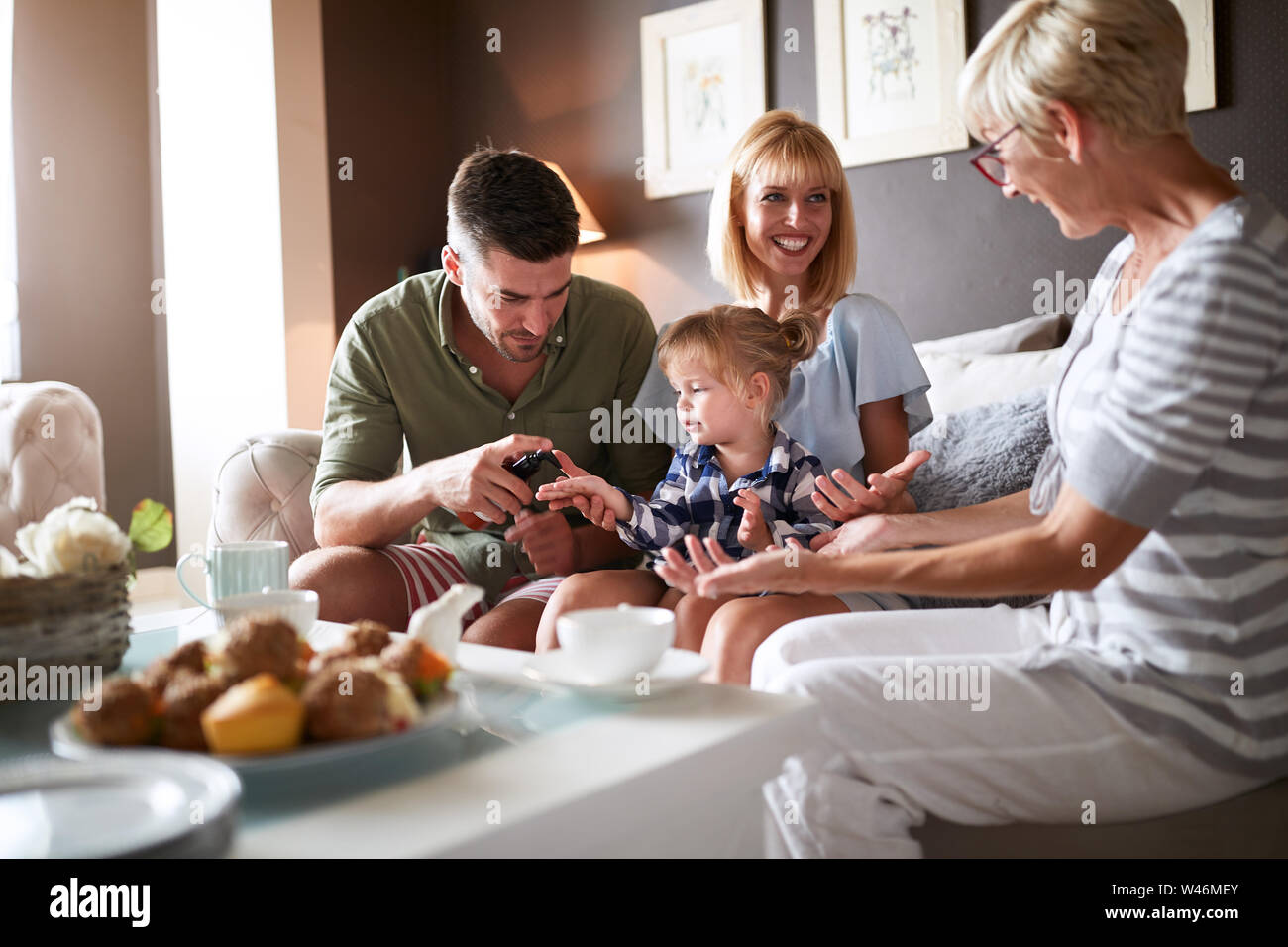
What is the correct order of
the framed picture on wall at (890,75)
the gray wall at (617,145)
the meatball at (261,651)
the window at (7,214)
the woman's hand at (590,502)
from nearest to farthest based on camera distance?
the meatball at (261,651)
the woman's hand at (590,502)
the gray wall at (617,145)
the framed picture on wall at (890,75)
the window at (7,214)

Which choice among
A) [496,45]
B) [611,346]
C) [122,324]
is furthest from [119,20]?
[611,346]

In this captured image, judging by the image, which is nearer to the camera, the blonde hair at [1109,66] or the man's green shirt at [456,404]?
the blonde hair at [1109,66]

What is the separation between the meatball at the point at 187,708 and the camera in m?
0.81

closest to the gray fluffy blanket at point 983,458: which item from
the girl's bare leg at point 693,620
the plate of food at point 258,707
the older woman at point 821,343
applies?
the older woman at point 821,343

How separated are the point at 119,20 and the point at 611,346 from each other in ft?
11.0

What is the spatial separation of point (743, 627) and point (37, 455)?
213cm

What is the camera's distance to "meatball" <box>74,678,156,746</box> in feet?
2.67

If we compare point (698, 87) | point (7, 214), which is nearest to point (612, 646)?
point (698, 87)

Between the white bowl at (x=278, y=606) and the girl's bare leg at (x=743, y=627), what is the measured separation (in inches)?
21.0

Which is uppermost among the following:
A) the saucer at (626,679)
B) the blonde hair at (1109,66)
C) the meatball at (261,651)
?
the blonde hair at (1109,66)

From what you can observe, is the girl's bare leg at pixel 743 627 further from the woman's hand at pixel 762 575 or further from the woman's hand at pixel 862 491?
the woman's hand at pixel 762 575

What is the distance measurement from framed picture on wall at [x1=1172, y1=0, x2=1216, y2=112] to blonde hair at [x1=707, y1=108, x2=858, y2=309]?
47.2 inches

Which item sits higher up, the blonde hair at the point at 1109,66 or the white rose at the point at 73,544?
the blonde hair at the point at 1109,66

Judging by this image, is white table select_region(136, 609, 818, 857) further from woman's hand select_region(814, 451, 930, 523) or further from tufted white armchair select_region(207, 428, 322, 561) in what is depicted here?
tufted white armchair select_region(207, 428, 322, 561)
